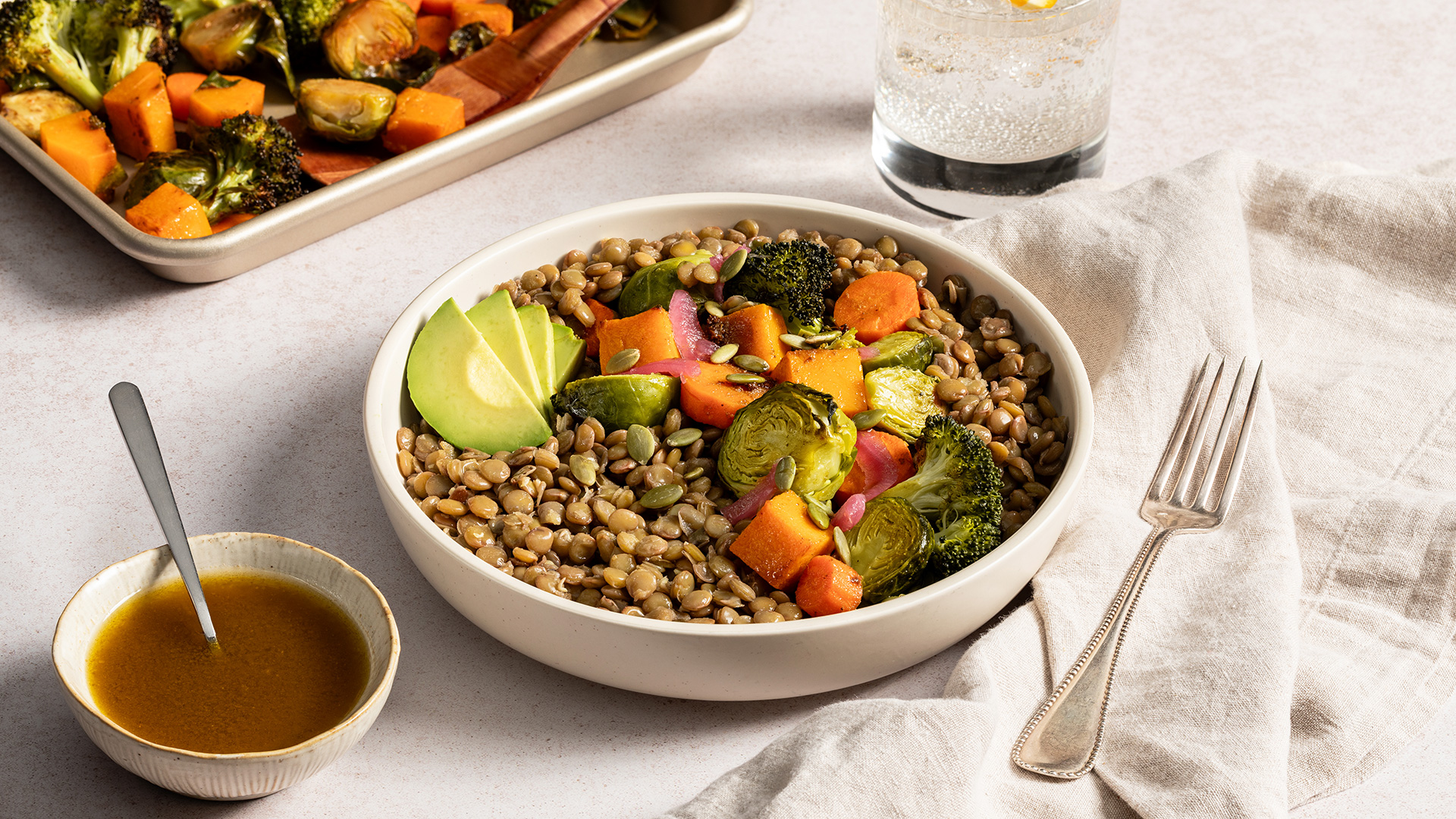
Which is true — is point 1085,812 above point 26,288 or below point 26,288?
below

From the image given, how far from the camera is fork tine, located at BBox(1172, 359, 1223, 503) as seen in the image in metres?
2.30

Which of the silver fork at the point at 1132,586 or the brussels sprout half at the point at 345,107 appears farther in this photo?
the brussels sprout half at the point at 345,107

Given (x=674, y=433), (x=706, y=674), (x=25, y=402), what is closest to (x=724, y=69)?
(x=674, y=433)

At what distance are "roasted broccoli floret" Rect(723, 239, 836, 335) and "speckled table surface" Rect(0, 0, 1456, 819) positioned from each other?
0.75 meters

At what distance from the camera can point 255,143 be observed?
9.98 feet

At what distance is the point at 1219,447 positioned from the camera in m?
2.35

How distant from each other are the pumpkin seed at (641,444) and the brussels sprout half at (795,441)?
0.14 meters

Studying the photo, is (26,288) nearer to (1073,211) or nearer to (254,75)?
(254,75)

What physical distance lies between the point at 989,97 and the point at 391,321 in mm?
1560

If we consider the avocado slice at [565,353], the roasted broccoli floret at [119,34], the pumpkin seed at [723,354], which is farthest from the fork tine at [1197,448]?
the roasted broccoli floret at [119,34]

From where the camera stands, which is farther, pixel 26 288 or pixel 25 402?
pixel 26 288

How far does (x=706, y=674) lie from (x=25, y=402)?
69.9 inches

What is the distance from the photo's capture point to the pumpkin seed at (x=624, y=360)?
2391 mm

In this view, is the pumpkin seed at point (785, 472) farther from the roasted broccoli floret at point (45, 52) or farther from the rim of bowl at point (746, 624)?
the roasted broccoli floret at point (45, 52)
